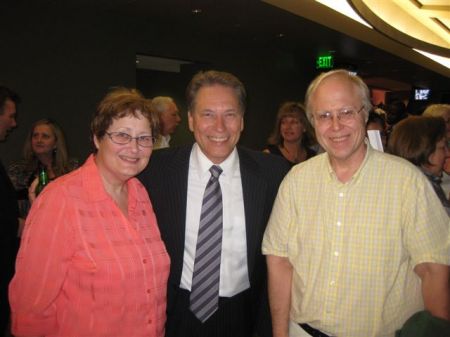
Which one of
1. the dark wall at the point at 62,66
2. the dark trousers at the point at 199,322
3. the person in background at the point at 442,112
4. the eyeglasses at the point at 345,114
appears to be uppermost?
the dark wall at the point at 62,66

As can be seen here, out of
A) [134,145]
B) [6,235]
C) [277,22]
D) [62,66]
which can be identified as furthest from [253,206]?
[277,22]

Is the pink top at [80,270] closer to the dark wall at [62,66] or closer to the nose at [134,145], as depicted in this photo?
the nose at [134,145]

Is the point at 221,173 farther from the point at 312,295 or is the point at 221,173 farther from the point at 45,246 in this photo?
the point at 45,246

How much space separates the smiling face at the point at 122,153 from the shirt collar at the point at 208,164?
0.45 m

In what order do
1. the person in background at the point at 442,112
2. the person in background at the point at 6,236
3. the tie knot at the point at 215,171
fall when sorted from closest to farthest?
1. the tie knot at the point at 215,171
2. the person in background at the point at 6,236
3. the person in background at the point at 442,112

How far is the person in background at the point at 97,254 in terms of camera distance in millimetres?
1375

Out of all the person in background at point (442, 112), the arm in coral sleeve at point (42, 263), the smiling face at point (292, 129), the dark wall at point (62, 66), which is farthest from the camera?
the dark wall at point (62, 66)

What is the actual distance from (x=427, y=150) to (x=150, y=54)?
17.6ft

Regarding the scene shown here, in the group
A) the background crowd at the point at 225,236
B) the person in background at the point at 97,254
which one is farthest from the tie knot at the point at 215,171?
the person in background at the point at 97,254

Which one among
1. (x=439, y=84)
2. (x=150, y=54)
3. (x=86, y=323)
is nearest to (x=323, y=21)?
(x=150, y=54)

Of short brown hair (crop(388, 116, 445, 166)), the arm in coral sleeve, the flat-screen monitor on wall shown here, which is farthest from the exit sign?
the arm in coral sleeve

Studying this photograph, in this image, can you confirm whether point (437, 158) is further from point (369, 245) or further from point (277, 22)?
point (277, 22)

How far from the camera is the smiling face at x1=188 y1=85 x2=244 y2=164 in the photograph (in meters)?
1.93

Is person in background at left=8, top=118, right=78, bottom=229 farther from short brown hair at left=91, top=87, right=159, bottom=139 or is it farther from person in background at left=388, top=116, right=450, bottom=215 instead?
person in background at left=388, top=116, right=450, bottom=215
